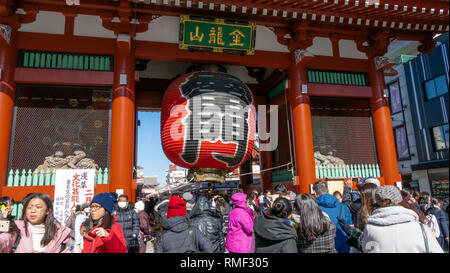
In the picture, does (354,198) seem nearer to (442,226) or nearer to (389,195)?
(389,195)

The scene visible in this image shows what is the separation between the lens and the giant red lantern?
644 cm

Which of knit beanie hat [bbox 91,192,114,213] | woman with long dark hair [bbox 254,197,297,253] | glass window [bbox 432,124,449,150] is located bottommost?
woman with long dark hair [bbox 254,197,297,253]

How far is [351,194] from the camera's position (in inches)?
156

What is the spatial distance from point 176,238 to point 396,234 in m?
1.86

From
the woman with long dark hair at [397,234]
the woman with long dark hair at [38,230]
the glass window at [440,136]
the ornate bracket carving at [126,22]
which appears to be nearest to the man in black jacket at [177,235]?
the woman with long dark hair at [38,230]

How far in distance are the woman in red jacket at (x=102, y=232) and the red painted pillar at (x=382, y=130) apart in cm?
757

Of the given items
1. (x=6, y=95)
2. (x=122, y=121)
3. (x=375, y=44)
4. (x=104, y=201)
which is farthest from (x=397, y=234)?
(x=375, y=44)

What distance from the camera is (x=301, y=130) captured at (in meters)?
7.77

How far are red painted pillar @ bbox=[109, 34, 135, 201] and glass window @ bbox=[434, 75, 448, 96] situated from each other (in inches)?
610

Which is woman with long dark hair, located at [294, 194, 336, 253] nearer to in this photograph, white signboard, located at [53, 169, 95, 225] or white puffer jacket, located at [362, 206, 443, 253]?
white puffer jacket, located at [362, 206, 443, 253]

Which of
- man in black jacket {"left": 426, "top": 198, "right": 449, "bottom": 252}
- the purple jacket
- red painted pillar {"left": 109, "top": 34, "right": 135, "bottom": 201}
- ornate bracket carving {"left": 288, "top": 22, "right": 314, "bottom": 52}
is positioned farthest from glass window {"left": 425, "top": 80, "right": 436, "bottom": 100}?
the purple jacket

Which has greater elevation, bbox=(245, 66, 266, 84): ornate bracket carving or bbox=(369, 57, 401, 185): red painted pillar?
bbox=(245, 66, 266, 84): ornate bracket carving

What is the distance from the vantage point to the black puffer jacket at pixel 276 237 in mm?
2383

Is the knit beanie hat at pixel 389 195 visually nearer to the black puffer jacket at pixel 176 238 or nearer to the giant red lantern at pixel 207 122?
the black puffer jacket at pixel 176 238
